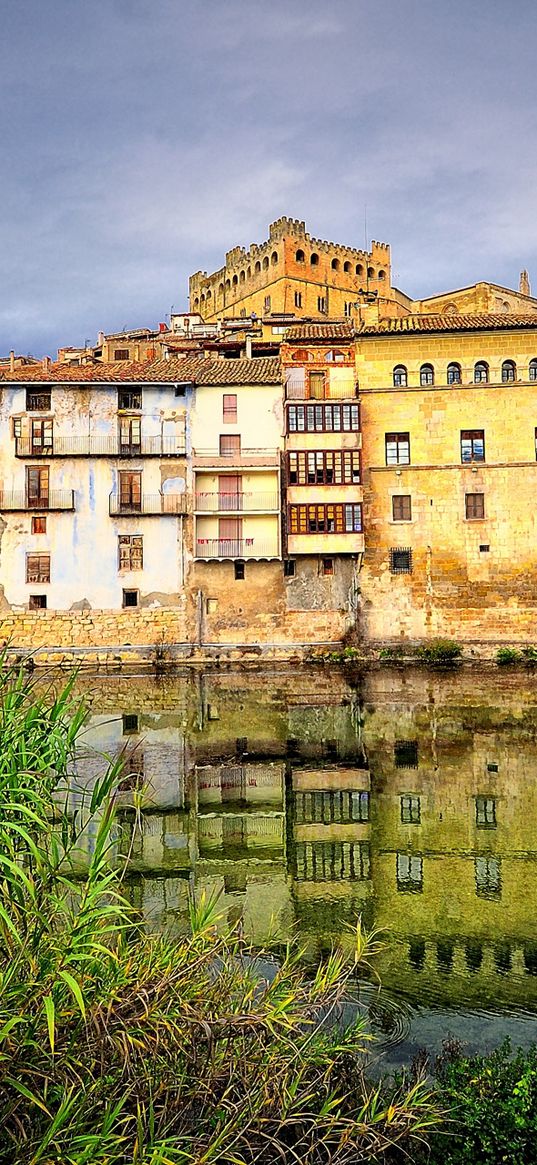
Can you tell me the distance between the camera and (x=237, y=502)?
108 ft

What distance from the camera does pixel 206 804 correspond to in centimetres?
1387

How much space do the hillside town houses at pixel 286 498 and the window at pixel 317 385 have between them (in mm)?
53

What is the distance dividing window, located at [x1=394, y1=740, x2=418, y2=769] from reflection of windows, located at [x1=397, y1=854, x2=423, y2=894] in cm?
518

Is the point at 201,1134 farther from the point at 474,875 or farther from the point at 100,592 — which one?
the point at 100,592

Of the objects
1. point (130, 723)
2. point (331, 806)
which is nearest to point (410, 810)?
point (331, 806)

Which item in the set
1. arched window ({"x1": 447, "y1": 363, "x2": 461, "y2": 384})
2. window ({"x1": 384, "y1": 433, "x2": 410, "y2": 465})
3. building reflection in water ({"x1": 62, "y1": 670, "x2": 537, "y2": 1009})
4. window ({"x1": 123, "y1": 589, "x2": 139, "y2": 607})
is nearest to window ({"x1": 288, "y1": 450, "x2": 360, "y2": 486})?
window ({"x1": 384, "y1": 433, "x2": 410, "y2": 465})

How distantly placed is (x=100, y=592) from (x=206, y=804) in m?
19.3

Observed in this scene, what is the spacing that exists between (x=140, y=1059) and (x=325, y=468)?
95.6ft

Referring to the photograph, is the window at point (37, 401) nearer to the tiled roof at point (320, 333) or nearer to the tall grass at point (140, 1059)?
the tiled roof at point (320, 333)

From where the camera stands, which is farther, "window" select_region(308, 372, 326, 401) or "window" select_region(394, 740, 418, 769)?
"window" select_region(308, 372, 326, 401)

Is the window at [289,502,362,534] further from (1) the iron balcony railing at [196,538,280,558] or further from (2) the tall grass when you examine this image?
(2) the tall grass

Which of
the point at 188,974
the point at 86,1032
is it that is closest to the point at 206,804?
the point at 188,974

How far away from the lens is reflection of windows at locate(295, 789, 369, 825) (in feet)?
42.3

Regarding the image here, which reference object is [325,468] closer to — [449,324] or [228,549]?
[228,549]
